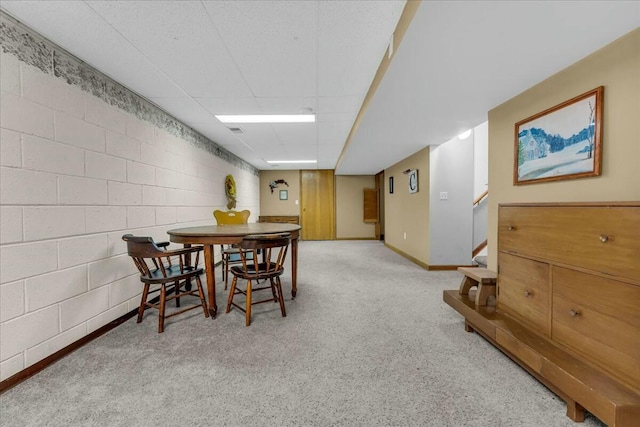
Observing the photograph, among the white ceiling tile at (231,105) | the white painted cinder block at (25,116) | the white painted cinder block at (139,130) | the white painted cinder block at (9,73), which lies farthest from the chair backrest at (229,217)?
the white painted cinder block at (9,73)

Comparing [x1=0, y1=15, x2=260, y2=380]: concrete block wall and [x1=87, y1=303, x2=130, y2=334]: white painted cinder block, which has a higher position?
[x1=0, y1=15, x2=260, y2=380]: concrete block wall

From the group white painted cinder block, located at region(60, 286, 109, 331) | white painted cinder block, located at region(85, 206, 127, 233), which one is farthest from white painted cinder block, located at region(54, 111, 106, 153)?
white painted cinder block, located at region(60, 286, 109, 331)

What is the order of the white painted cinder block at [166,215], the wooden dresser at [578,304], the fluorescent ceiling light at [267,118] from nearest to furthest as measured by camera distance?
the wooden dresser at [578,304] → the white painted cinder block at [166,215] → the fluorescent ceiling light at [267,118]

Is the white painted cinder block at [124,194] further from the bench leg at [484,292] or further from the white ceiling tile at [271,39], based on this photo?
the bench leg at [484,292]

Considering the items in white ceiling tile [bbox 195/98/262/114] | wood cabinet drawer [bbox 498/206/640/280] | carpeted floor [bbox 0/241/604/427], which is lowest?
carpeted floor [bbox 0/241/604/427]

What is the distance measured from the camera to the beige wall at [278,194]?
326 inches

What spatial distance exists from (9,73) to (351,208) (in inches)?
292

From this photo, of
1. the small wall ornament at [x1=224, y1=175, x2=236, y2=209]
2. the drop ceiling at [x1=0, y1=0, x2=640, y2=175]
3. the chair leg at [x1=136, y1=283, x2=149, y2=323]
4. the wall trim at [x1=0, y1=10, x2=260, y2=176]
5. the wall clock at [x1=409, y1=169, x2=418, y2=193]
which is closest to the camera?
the drop ceiling at [x1=0, y1=0, x2=640, y2=175]

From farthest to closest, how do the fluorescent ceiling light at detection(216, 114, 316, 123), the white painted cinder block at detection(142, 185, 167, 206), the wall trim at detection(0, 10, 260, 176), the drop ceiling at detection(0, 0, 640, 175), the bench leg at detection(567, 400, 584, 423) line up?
the fluorescent ceiling light at detection(216, 114, 316, 123) → the white painted cinder block at detection(142, 185, 167, 206) → the wall trim at detection(0, 10, 260, 176) → the drop ceiling at detection(0, 0, 640, 175) → the bench leg at detection(567, 400, 584, 423)

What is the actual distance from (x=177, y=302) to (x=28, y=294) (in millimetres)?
1237

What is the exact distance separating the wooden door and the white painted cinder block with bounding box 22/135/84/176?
21.1 feet

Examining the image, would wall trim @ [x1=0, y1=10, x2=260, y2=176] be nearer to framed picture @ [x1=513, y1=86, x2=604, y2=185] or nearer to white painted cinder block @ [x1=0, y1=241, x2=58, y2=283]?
white painted cinder block @ [x1=0, y1=241, x2=58, y2=283]

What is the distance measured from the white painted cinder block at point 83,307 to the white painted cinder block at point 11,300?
272 millimetres

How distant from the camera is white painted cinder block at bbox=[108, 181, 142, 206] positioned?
→ 7.59 ft
